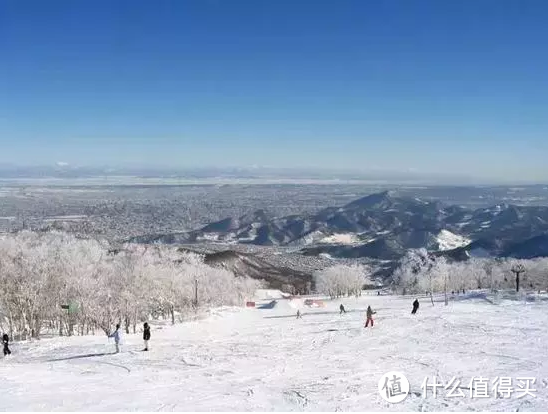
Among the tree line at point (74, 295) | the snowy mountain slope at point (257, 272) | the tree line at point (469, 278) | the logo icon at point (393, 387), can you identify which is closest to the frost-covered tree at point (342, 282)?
the tree line at point (469, 278)

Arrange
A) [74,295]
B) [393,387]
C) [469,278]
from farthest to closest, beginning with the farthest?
[469,278], [74,295], [393,387]

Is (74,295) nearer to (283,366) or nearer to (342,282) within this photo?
(283,366)

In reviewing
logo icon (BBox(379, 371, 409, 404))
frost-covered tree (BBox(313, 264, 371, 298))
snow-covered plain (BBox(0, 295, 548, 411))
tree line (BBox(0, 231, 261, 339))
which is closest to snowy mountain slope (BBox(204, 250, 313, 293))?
frost-covered tree (BBox(313, 264, 371, 298))

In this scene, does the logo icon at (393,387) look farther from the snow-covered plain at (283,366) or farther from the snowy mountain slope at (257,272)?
the snowy mountain slope at (257,272)

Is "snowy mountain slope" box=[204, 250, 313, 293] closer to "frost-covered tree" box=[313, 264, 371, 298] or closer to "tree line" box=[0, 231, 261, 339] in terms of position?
"frost-covered tree" box=[313, 264, 371, 298]

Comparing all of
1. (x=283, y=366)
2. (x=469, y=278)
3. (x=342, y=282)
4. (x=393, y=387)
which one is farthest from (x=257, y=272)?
(x=393, y=387)

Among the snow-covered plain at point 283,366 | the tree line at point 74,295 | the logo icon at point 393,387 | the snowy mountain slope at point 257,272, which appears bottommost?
the snowy mountain slope at point 257,272
